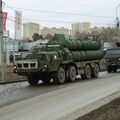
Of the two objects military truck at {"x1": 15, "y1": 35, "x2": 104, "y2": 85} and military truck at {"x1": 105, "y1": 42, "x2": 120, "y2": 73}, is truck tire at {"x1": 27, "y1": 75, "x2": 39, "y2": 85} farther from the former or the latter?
military truck at {"x1": 105, "y1": 42, "x2": 120, "y2": 73}

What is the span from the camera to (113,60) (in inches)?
1441

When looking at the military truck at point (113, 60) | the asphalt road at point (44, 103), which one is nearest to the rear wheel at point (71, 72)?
the asphalt road at point (44, 103)

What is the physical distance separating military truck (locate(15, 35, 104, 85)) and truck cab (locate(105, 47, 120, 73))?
7.93 metres

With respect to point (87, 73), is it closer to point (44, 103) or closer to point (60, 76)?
point (60, 76)

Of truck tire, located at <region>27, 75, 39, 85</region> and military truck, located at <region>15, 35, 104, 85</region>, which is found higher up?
military truck, located at <region>15, 35, 104, 85</region>

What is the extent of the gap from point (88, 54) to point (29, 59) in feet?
18.6

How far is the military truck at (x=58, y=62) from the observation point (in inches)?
919

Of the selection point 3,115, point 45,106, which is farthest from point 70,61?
point 3,115

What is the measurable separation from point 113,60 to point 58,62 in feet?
43.8

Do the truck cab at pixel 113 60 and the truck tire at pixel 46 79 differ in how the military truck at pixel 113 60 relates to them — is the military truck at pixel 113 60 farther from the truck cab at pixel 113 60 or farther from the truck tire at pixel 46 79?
the truck tire at pixel 46 79

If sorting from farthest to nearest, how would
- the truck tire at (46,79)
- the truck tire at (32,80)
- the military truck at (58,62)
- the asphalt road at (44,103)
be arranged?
the truck tire at (46,79), the truck tire at (32,80), the military truck at (58,62), the asphalt road at (44,103)

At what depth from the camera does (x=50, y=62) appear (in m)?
23.5

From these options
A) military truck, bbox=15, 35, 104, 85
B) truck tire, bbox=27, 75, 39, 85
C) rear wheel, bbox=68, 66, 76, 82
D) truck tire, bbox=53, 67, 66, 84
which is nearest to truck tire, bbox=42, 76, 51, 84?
military truck, bbox=15, 35, 104, 85

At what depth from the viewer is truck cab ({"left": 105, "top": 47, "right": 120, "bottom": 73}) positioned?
36.4 m
